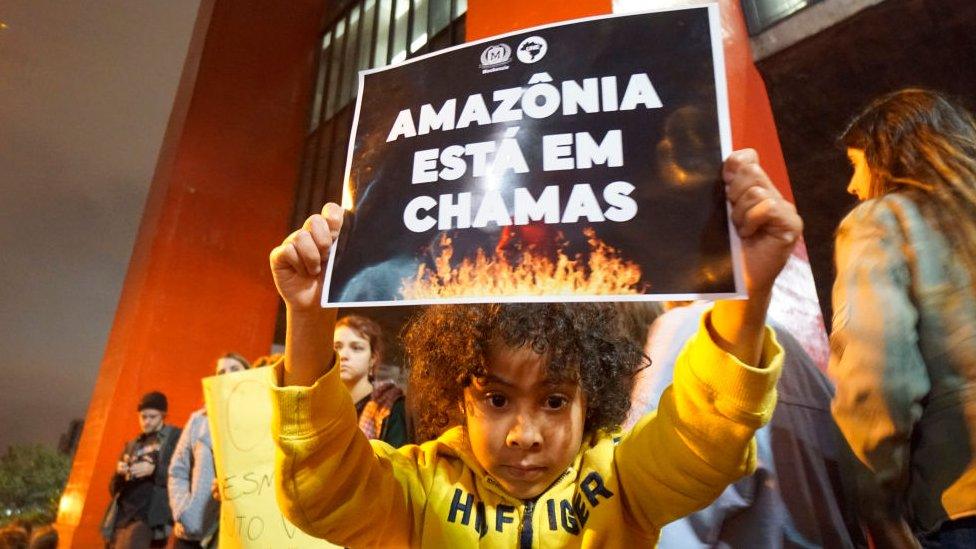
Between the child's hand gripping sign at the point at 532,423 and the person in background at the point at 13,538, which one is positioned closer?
the child's hand gripping sign at the point at 532,423

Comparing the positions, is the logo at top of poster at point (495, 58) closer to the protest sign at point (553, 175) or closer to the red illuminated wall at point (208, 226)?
the protest sign at point (553, 175)

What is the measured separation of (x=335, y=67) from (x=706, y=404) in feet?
20.1

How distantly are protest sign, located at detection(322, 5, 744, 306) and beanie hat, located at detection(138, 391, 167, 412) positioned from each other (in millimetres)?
2973

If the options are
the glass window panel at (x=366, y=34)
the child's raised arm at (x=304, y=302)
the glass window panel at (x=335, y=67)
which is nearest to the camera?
the child's raised arm at (x=304, y=302)

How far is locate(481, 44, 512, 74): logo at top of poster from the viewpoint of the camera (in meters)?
0.84

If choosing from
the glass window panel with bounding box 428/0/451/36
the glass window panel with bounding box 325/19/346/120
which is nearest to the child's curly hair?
the glass window panel with bounding box 428/0/451/36

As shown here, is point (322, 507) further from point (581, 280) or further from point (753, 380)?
point (753, 380)

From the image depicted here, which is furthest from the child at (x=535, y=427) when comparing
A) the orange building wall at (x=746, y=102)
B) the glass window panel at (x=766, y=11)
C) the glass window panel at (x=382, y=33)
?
the glass window panel at (x=382, y=33)

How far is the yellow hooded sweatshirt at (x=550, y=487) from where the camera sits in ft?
2.31

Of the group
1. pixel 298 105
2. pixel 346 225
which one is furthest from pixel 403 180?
pixel 298 105

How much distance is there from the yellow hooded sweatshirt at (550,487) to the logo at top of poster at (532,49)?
44 centimetres

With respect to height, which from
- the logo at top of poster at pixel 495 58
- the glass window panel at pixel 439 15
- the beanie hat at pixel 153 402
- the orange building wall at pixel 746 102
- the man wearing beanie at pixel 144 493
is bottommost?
the man wearing beanie at pixel 144 493

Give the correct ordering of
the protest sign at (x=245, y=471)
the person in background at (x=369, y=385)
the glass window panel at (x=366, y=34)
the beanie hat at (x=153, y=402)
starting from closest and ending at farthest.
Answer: the protest sign at (x=245, y=471), the person in background at (x=369, y=385), the beanie hat at (x=153, y=402), the glass window panel at (x=366, y=34)

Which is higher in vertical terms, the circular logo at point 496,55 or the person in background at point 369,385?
the circular logo at point 496,55
